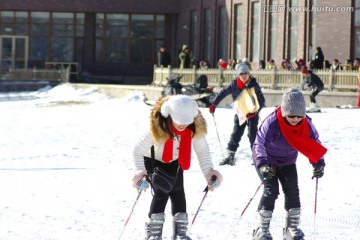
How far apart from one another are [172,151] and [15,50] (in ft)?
146

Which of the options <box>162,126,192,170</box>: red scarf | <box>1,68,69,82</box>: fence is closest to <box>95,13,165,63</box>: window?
<box>1,68,69,82</box>: fence

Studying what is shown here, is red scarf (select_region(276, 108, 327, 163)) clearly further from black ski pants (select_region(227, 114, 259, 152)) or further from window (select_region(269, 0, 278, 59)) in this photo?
window (select_region(269, 0, 278, 59))

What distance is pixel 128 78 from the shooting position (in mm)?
49594

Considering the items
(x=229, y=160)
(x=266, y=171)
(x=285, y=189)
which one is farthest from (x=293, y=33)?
(x=266, y=171)

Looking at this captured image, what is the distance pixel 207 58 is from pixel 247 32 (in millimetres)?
4695

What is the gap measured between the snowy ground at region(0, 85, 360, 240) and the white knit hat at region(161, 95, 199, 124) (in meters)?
1.63

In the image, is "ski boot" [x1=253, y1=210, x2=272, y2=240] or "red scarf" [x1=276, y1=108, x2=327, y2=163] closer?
"red scarf" [x1=276, y1=108, x2=327, y2=163]

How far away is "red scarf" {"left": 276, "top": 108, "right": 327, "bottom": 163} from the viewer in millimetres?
7969

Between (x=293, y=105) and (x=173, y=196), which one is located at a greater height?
(x=293, y=105)

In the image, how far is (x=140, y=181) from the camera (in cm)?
736

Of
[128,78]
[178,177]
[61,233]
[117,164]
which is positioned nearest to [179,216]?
[178,177]

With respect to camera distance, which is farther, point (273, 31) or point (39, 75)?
point (39, 75)

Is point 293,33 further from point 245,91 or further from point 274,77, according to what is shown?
point 245,91

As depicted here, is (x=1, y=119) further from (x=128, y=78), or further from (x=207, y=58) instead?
(x=128, y=78)
